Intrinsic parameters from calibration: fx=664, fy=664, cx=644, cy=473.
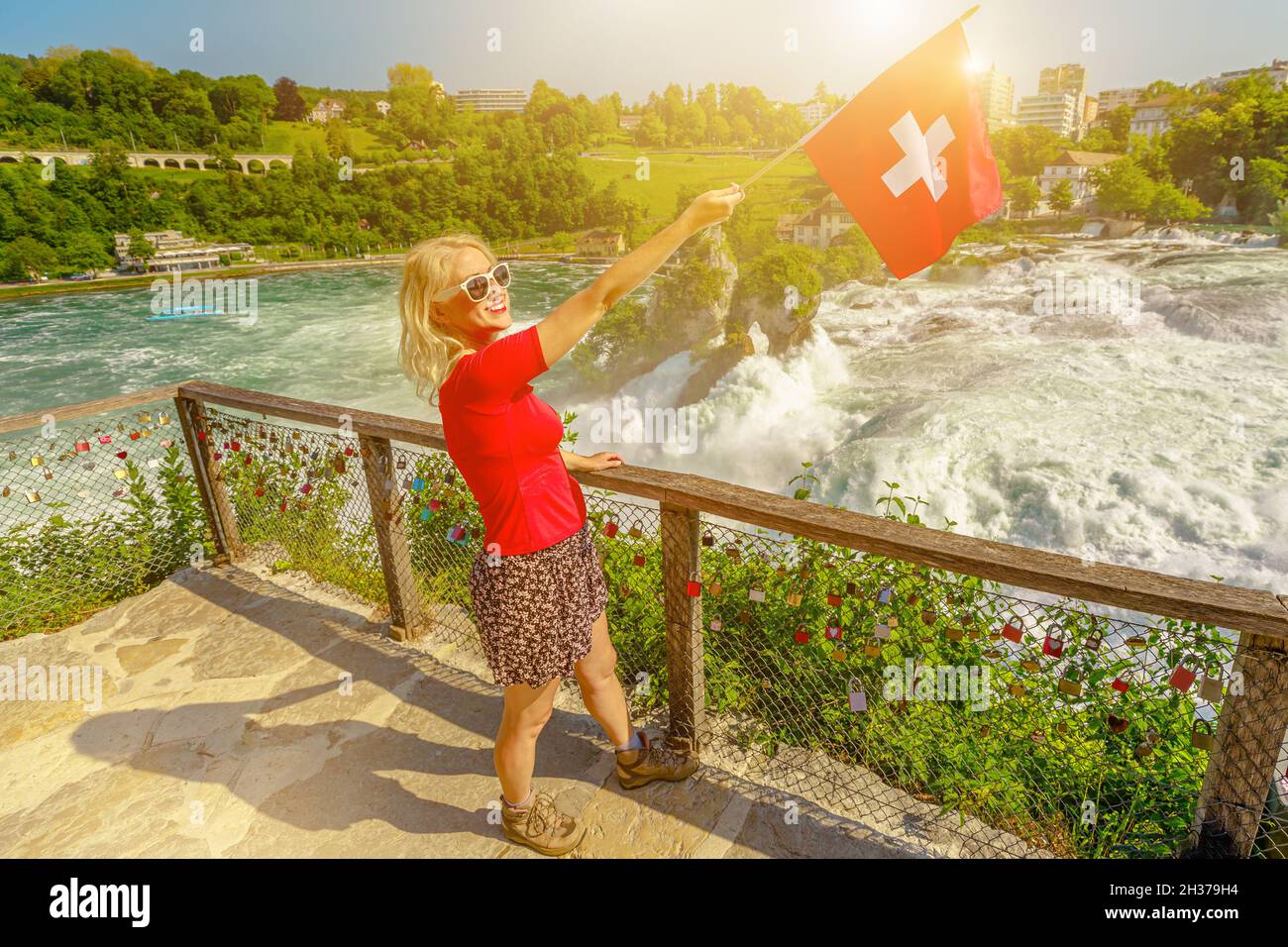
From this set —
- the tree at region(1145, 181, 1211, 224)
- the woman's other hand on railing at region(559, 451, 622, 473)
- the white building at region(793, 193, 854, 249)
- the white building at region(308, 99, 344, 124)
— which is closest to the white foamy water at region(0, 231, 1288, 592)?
the tree at region(1145, 181, 1211, 224)

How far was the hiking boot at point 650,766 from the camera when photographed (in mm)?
2705

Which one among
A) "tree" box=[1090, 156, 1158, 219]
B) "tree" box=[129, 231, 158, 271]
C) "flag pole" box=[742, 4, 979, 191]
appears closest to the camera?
"flag pole" box=[742, 4, 979, 191]

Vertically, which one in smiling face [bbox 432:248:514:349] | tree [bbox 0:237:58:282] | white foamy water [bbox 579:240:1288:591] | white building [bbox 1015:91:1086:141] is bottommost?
white foamy water [bbox 579:240:1288:591]

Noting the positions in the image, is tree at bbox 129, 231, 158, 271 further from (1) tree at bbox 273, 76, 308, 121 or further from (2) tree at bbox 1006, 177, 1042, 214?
(2) tree at bbox 1006, 177, 1042, 214

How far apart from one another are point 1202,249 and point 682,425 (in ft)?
103

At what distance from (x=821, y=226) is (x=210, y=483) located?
1969 inches

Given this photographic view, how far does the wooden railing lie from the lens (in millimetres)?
1753

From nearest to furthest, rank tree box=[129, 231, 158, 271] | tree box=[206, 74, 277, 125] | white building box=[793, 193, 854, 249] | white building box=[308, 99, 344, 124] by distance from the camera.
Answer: white building box=[793, 193, 854, 249] < tree box=[129, 231, 158, 271] < tree box=[206, 74, 277, 125] < white building box=[308, 99, 344, 124]

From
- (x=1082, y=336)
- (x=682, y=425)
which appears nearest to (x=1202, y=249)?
(x=1082, y=336)

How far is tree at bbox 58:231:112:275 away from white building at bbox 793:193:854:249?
6553cm

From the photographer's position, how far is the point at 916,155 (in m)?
2.36

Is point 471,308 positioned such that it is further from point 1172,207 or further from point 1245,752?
point 1172,207

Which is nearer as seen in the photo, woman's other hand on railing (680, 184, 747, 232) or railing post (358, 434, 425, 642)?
woman's other hand on railing (680, 184, 747, 232)
